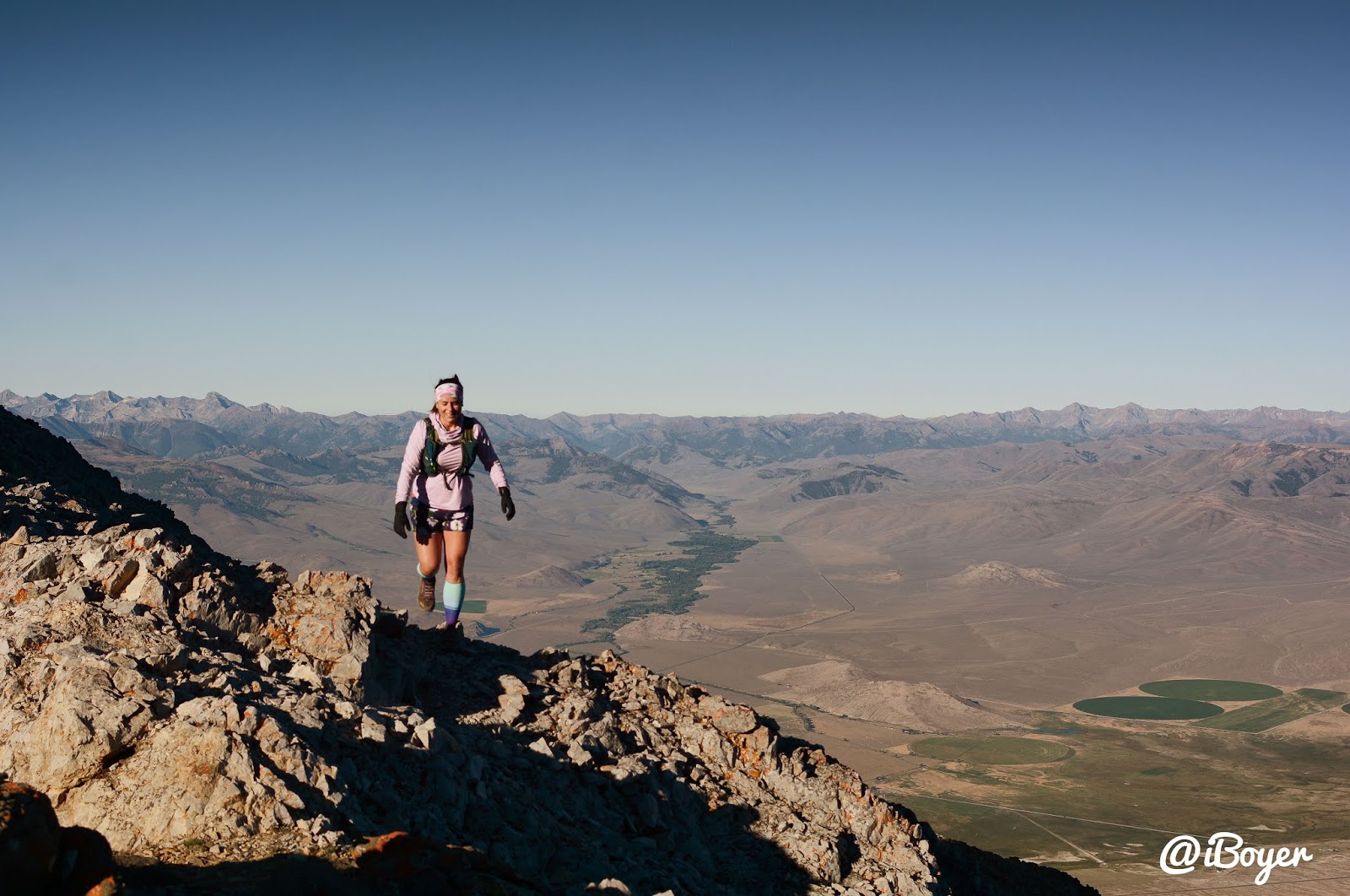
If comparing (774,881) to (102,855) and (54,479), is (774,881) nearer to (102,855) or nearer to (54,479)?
(102,855)

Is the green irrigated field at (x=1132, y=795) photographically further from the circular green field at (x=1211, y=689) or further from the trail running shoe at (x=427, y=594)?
the trail running shoe at (x=427, y=594)

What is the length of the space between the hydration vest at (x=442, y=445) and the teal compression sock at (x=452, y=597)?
191 cm

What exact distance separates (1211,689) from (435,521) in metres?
181

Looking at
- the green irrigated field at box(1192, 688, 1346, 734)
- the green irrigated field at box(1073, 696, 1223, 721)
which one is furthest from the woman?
the green irrigated field at box(1073, 696, 1223, 721)

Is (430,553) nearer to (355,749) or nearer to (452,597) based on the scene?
(452,597)

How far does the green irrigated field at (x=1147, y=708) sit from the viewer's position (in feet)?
486

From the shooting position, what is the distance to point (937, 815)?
94.2 m

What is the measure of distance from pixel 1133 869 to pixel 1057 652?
4836 inches

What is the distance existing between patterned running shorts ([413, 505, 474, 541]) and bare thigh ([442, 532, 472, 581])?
10 cm

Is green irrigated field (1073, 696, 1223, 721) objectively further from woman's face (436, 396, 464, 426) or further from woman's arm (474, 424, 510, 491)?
woman's face (436, 396, 464, 426)

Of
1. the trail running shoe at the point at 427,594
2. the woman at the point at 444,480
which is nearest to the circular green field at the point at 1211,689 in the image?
the trail running shoe at the point at 427,594

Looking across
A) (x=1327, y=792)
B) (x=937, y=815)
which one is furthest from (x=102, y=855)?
(x=1327, y=792)

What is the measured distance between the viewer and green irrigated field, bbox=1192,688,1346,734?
141125 millimetres

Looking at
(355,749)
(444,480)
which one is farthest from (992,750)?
(355,749)
